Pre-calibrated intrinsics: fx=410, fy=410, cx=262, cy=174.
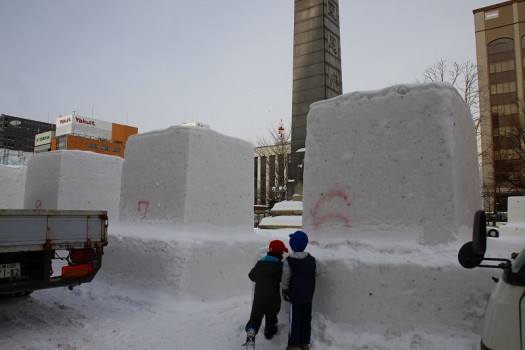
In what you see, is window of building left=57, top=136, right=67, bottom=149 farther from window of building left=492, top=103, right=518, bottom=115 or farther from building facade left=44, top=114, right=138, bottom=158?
window of building left=492, top=103, right=518, bottom=115

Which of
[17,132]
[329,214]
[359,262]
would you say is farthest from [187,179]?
[17,132]

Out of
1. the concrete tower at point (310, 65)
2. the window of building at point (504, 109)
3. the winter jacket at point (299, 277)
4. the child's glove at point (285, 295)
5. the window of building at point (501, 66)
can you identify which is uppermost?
the window of building at point (501, 66)

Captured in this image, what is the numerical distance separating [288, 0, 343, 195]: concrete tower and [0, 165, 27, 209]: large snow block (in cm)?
1091

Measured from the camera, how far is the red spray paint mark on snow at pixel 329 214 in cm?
516

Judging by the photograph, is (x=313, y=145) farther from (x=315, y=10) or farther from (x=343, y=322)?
(x=315, y=10)

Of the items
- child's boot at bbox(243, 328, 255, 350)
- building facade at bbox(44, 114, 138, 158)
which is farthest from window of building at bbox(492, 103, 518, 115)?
building facade at bbox(44, 114, 138, 158)

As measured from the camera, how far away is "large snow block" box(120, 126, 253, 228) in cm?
732

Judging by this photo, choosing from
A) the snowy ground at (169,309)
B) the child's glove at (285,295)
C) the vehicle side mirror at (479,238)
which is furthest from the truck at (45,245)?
the vehicle side mirror at (479,238)

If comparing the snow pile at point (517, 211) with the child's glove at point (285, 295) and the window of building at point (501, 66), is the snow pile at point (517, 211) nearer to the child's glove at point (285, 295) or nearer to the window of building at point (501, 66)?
the child's glove at point (285, 295)

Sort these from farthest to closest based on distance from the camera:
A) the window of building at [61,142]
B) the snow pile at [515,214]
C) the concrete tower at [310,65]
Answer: the window of building at [61,142] < the concrete tower at [310,65] < the snow pile at [515,214]

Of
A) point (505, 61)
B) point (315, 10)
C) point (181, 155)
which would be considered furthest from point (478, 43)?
point (181, 155)

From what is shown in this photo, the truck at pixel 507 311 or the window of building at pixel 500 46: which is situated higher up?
the window of building at pixel 500 46

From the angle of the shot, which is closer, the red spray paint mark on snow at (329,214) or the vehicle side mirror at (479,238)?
the vehicle side mirror at (479,238)

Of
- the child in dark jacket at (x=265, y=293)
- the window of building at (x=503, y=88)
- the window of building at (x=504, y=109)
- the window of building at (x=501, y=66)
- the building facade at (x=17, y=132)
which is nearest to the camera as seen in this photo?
the child in dark jacket at (x=265, y=293)
